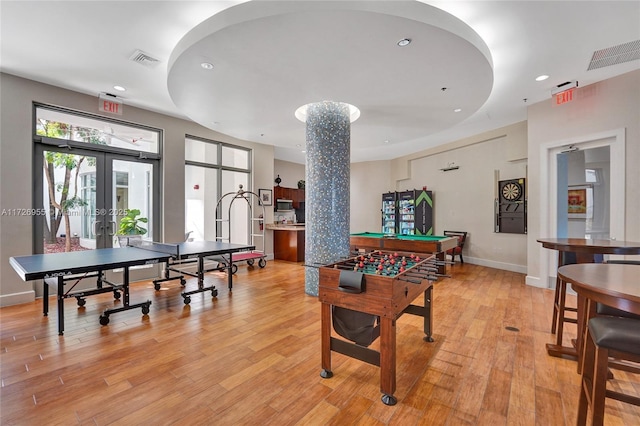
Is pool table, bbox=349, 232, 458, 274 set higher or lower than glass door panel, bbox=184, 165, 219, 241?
lower

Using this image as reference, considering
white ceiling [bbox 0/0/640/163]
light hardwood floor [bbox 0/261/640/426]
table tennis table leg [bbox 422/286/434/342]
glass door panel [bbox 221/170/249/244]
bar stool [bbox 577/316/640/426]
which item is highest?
white ceiling [bbox 0/0/640/163]

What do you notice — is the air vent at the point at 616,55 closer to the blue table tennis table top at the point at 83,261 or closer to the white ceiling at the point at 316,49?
the white ceiling at the point at 316,49

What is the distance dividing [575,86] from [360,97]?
10.8 feet

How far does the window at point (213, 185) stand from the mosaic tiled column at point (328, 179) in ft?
8.76

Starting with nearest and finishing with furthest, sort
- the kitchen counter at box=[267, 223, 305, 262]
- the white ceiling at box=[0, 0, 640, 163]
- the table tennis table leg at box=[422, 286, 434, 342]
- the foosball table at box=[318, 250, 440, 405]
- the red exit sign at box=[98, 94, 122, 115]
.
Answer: the foosball table at box=[318, 250, 440, 405]
the white ceiling at box=[0, 0, 640, 163]
the table tennis table leg at box=[422, 286, 434, 342]
the red exit sign at box=[98, 94, 122, 115]
the kitchen counter at box=[267, 223, 305, 262]

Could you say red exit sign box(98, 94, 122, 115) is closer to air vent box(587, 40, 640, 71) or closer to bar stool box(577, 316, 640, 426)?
bar stool box(577, 316, 640, 426)

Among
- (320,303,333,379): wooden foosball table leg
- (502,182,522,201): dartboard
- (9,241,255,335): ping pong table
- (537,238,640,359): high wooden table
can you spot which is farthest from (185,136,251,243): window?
(502,182,522,201): dartboard

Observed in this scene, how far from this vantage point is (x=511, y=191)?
6164 mm

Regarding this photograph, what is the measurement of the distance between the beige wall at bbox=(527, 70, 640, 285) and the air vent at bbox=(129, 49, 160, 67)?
6.10 meters

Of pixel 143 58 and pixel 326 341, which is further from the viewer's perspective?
pixel 143 58

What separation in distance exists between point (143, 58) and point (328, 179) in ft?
9.34

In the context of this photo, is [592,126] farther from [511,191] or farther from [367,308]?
[367,308]

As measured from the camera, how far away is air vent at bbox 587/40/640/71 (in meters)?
3.13

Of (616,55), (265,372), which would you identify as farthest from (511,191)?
(265,372)
